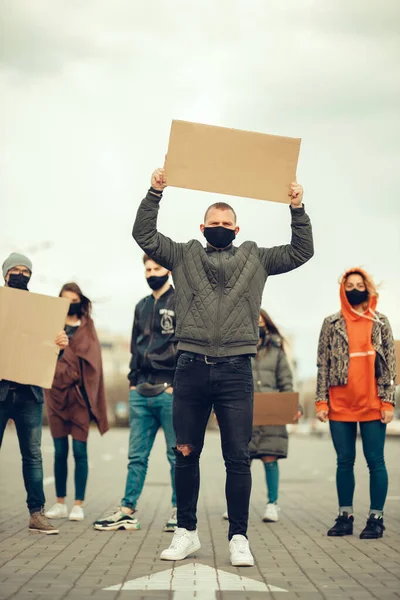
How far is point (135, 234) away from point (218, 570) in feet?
7.24

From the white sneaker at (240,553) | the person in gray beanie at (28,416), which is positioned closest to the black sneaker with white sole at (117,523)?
the person in gray beanie at (28,416)

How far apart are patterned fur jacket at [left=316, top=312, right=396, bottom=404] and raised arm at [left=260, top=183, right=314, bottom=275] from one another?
1907 mm

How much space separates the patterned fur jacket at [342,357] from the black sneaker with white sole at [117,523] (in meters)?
1.87

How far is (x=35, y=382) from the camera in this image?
27.6ft

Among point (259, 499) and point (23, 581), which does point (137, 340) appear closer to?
point (23, 581)

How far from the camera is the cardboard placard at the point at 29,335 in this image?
838 centimetres

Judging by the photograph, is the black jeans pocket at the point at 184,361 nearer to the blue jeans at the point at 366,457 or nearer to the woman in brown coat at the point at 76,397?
the blue jeans at the point at 366,457

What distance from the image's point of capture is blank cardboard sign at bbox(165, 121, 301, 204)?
7.20 meters

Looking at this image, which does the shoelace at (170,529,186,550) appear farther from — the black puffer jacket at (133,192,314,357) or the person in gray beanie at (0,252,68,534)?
the person in gray beanie at (0,252,68,534)

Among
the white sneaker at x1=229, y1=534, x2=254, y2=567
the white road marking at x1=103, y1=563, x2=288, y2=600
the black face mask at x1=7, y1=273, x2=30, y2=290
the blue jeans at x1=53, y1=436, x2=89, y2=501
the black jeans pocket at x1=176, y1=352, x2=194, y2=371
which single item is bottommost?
the white road marking at x1=103, y1=563, x2=288, y2=600

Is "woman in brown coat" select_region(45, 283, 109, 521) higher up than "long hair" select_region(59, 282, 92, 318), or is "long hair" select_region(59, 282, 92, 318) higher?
"long hair" select_region(59, 282, 92, 318)

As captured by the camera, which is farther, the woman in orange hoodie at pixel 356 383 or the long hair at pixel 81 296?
the long hair at pixel 81 296

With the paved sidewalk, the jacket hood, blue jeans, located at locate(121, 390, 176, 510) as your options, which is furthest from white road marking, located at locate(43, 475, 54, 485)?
the jacket hood

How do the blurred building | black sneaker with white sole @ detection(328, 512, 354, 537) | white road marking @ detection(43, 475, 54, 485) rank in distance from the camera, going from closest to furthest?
black sneaker with white sole @ detection(328, 512, 354, 537), white road marking @ detection(43, 475, 54, 485), the blurred building
